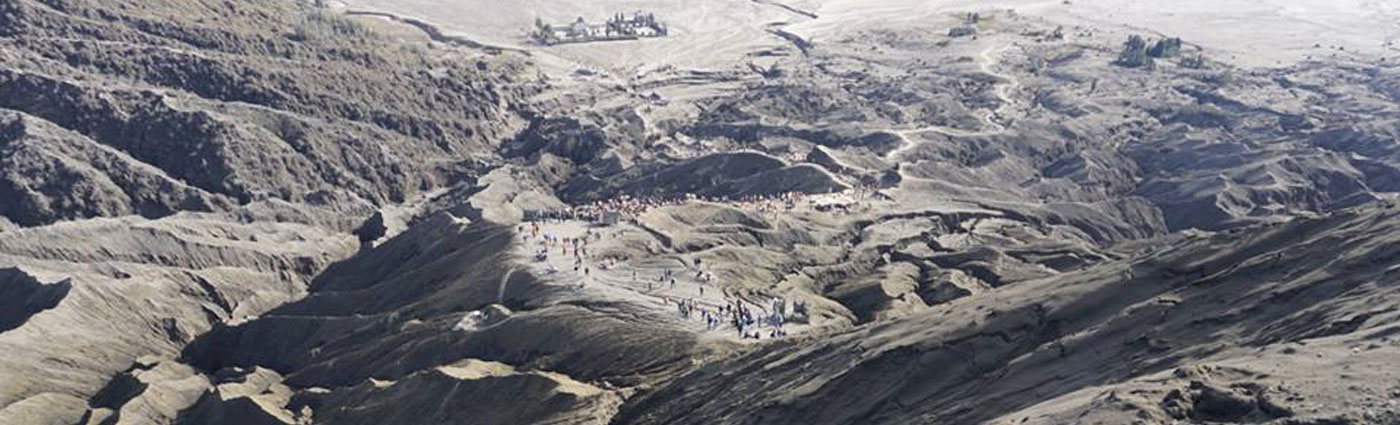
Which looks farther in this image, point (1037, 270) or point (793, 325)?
point (1037, 270)

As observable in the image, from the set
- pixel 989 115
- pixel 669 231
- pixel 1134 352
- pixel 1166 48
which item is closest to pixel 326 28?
pixel 989 115

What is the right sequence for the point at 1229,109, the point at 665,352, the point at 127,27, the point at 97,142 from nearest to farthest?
the point at 665,352 → the point at 97,142 → the point at 127,27 → the point at 1229,109

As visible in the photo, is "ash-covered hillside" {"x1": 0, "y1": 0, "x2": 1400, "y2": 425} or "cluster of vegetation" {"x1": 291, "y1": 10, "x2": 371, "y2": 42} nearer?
"ash-covered hillside" {"x1": 0, "y1": 0, "x2": 1400, "y2": 425}

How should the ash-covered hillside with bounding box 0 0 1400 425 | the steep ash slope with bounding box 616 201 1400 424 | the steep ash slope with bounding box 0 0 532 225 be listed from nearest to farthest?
the steep ash slope with bounding box 616 201 1400 424 < the ash-covered hillside with bounding box 0 0 1400 425 < the steep ash slope with bounding box 0 0 532 225

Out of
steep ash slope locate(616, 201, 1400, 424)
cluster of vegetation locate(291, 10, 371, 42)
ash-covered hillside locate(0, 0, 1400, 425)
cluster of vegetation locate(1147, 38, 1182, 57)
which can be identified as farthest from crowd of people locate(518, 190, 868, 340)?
cluster of vegetation locate(1147, 38, 1182, 57)

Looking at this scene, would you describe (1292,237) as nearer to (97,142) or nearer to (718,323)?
(718,323)

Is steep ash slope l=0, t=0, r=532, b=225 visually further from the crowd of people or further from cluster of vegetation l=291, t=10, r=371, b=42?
the crowd of people

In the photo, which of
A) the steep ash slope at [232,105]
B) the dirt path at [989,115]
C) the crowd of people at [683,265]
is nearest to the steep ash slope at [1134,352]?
the crowd of people at [683,265]

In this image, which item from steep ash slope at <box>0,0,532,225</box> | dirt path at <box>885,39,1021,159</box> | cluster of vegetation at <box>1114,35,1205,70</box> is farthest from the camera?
cluster of vegetation at <box>1114,35,1205,70</box>

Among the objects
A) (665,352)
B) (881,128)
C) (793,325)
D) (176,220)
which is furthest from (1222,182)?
(176,220)
